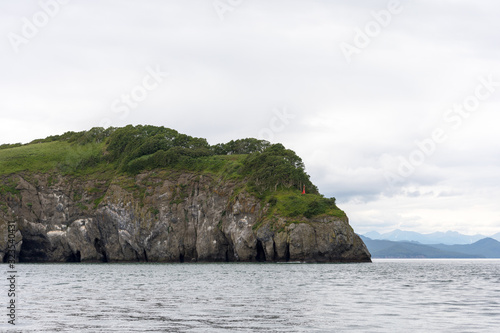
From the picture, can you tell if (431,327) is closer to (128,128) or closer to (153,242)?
(153,242)

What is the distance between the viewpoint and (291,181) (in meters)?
131

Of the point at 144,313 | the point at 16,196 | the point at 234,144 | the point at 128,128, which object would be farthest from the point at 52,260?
the point at 144,313

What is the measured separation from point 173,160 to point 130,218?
1982 cm

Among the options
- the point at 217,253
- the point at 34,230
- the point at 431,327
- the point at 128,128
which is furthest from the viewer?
the point at 128,128

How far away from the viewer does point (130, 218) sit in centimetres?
14125

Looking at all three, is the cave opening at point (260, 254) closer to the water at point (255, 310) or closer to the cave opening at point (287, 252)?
the cave opening at point (287, 252)

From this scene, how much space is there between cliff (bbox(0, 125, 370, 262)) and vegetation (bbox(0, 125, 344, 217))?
2.75 feet

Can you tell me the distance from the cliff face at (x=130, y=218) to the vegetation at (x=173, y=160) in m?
3.03

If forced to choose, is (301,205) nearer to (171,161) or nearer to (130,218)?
(171,161)

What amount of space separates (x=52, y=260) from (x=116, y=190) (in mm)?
24895

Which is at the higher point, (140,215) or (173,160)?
(173,160)

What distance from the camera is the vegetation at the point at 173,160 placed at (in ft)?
417

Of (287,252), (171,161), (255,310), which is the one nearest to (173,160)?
(171,161)

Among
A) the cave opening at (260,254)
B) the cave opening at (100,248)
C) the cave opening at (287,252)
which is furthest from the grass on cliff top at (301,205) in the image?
the cave opening at (100,248)
